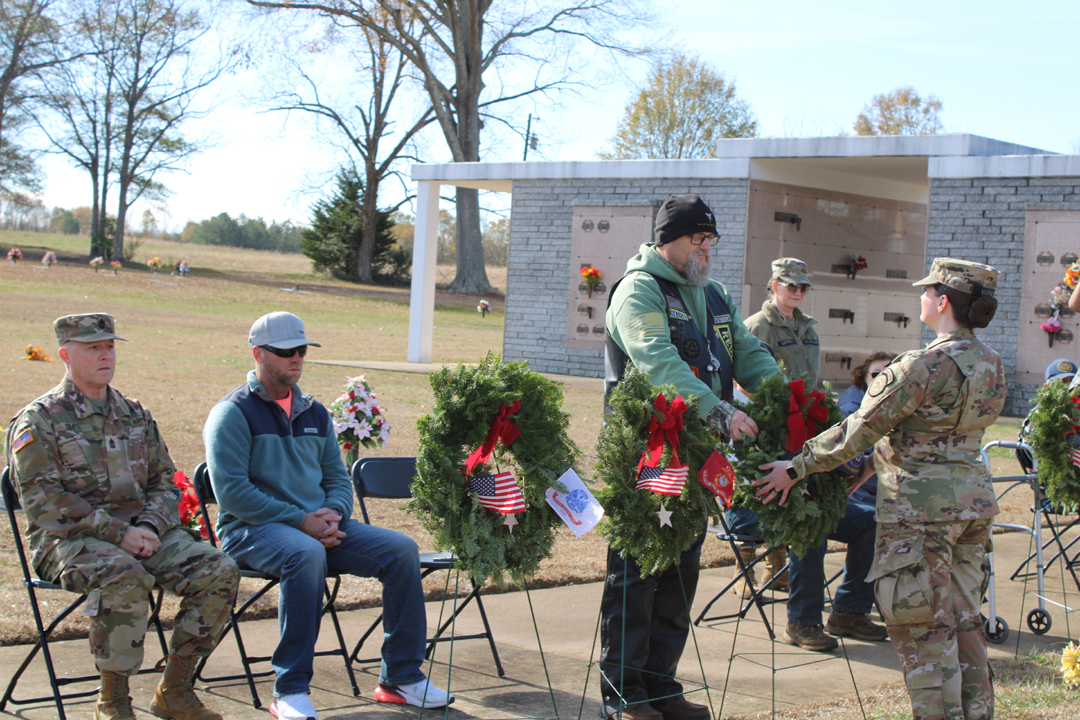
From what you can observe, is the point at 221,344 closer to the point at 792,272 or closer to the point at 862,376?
the point at 792,272

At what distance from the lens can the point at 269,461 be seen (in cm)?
430

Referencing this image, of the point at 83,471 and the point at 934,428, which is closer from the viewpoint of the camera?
the point at 934,428

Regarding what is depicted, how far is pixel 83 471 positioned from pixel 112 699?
0.84m

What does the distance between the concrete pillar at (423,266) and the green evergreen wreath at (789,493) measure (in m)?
14.9

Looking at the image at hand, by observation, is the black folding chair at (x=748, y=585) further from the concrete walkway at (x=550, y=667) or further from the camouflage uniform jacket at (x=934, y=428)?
the camouflage uniform jacket at (x=934, y=428)

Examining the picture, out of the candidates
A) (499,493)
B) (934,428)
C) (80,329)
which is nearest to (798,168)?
(934,428)

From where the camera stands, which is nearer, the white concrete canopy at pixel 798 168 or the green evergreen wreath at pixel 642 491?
the green evergreen wreath at pixel 642 491

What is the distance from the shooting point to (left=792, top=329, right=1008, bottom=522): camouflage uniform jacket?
11.8 feet

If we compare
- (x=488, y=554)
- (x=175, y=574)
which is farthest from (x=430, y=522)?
(x=175, y=574)

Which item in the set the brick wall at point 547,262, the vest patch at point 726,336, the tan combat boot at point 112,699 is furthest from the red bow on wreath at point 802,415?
the brick wall at point 547,262

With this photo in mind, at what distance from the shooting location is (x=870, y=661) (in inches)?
193

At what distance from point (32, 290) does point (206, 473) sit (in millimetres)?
27142

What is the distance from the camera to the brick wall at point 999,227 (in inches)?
545

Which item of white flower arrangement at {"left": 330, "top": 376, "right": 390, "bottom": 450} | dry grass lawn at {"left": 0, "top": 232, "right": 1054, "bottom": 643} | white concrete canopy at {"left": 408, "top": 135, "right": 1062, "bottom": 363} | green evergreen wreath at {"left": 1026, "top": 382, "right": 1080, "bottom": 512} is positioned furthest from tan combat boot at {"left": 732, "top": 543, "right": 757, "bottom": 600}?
white concrete canopy at {"left": 408, "top": 135, "right": 1062, "bottom": 363}
